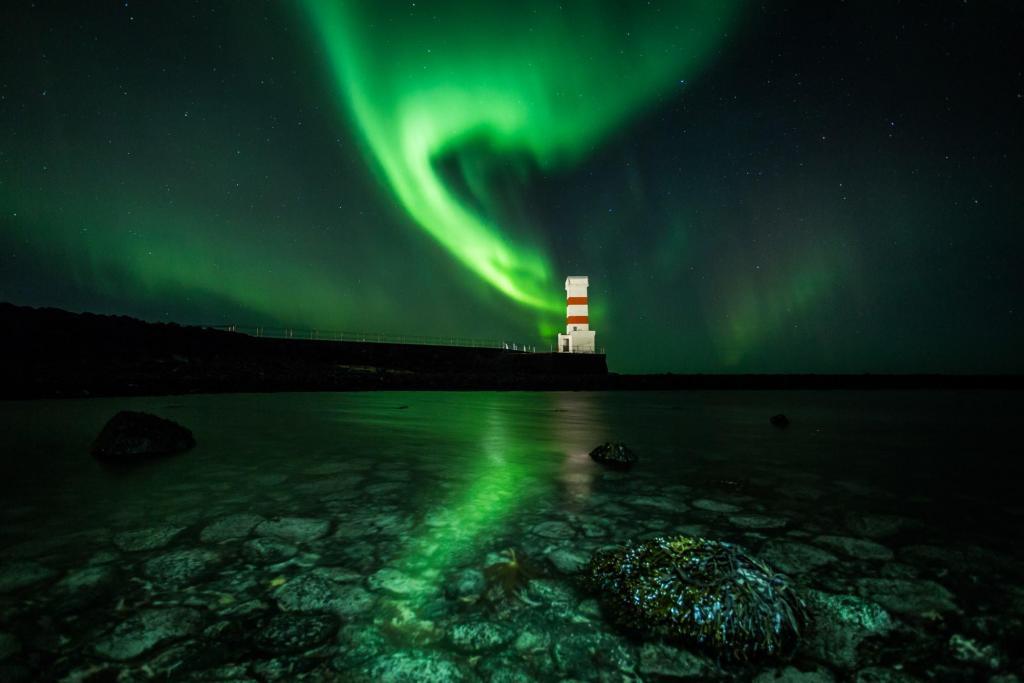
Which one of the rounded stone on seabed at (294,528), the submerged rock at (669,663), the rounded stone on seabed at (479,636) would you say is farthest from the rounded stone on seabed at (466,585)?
the rounded stone on seabed at (294,528)

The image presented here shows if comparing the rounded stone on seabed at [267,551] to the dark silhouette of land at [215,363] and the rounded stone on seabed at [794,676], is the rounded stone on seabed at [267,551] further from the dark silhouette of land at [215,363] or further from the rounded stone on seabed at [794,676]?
the dark silhouette of land at [215,363]

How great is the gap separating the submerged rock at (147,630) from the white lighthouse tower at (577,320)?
35.4 metres

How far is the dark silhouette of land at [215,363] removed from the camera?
15.9 m

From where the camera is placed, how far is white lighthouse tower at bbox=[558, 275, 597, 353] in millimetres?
37312

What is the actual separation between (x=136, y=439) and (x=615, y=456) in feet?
23.3

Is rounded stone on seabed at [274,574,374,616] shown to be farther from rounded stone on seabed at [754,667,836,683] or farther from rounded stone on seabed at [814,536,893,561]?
rounded stone on seabed at [814,536,893,561]

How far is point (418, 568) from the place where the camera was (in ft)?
9.20

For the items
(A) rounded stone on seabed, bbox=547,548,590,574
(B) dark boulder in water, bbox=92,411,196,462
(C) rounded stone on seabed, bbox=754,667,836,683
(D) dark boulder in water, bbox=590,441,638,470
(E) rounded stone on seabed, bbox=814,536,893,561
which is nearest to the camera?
(C) rounded stone on seabed, bbox=754,667,836,683

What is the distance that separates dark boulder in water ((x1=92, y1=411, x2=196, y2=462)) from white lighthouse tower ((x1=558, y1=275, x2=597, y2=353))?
31924 millimetres

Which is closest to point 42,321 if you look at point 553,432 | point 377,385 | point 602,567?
point 377,385

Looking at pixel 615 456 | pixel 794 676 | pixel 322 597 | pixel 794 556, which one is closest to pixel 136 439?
pixel 322 597

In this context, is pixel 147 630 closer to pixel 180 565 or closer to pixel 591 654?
pixel 180 565

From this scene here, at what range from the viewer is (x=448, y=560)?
2.93 metres

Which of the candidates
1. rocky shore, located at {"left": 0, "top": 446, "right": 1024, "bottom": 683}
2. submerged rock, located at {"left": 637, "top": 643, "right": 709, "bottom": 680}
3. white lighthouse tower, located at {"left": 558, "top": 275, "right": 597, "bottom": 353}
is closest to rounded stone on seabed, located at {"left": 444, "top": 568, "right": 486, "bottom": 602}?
rocky shore, located at {"left": 0, "top": 446, "right": 1024, "bottom": 683}
